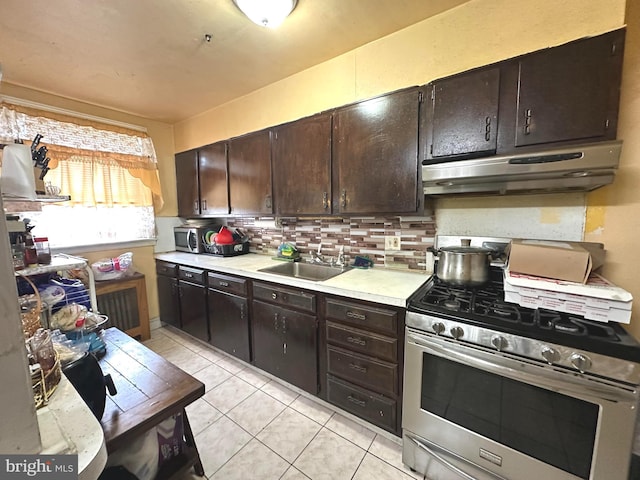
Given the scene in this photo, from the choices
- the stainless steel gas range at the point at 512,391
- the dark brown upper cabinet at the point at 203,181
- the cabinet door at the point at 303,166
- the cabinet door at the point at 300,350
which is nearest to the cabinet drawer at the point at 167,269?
the dark brown upper cabinet at the point at 203,181

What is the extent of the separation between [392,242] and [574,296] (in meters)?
1.10

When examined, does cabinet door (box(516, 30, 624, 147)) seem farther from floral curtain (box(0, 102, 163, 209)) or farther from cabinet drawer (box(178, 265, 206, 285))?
floral curtain (box(0, 102, 163, 209))

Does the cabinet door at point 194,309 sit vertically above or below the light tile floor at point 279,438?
above

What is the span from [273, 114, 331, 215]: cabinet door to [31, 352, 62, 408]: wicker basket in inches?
64.1

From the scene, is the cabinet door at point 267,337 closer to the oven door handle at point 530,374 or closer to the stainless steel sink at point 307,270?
the stainless steel sink at point 307,270

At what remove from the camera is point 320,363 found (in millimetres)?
1803

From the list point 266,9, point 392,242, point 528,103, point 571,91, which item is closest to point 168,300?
point 392,242

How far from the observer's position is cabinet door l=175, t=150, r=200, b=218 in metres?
3.05

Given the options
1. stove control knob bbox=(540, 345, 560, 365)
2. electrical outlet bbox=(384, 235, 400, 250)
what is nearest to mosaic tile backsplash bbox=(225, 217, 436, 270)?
electrical outlet bbox=(384, 235, 400, 250)

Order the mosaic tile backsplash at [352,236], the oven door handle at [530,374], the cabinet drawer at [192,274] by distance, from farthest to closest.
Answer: the cabinet drawer at [192,274], the mosaic tile backsplash at [352,236], the oven door handle at [530,374]

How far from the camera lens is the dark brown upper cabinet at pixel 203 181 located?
2.76 meters

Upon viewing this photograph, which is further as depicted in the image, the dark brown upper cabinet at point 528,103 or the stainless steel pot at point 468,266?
the stainless steel pot at point 468,266

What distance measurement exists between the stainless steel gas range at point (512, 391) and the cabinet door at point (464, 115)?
81cm

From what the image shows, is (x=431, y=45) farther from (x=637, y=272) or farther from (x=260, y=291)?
(x=260, y=291)
